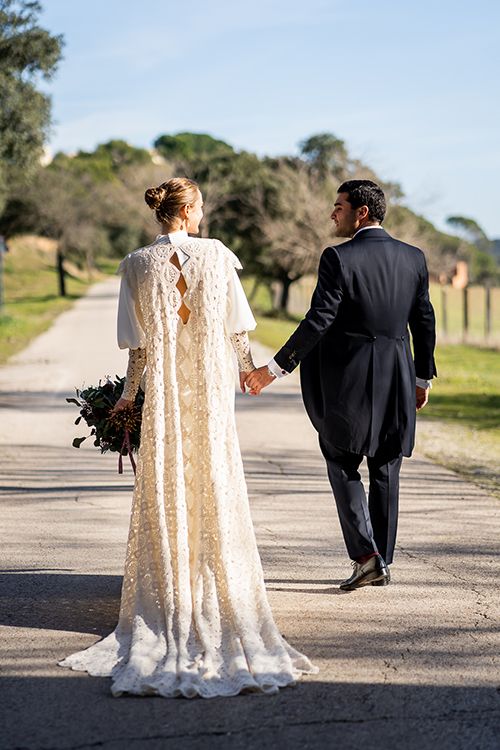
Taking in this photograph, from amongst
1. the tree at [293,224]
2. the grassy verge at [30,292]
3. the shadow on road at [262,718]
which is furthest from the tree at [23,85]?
the shadow on road at [262,718]

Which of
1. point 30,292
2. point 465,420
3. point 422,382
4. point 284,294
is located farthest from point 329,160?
point 422,382

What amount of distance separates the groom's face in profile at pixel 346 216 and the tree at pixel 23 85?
66.8 ft

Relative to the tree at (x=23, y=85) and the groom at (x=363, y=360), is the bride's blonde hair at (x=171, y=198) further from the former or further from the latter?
the tree at (x=23, y=85)

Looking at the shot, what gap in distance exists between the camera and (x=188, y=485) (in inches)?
204

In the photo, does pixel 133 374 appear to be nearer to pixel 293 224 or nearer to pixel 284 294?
pixel 293 224

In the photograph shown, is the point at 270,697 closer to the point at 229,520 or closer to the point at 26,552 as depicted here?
the point at 229,520

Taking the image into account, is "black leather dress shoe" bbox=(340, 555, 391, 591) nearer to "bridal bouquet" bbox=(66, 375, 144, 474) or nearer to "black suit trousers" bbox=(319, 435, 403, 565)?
"black suit trousers" bbox=(319, 435, 403, 565)

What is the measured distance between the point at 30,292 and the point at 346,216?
60006mm

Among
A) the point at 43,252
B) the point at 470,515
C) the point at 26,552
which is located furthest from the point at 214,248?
the point at 43,252

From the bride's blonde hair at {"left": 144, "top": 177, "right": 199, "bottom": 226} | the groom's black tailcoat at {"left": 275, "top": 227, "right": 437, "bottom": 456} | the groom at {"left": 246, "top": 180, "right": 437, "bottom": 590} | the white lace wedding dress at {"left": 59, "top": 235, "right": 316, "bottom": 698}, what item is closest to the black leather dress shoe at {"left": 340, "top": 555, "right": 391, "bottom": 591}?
the groom at {"left": 246, "top": 180, "right": 437, "bottom": 590}

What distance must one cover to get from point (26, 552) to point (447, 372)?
1720 centimetres

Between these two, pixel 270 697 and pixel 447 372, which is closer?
pixel 270 697

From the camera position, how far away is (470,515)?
8.28 m

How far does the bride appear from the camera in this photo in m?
4.92
